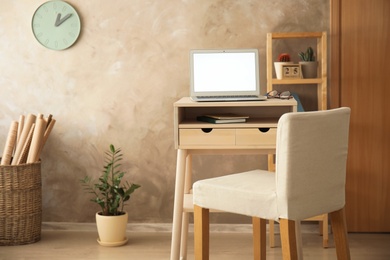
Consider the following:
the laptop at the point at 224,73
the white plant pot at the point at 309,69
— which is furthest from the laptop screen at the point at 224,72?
the white plant pot at the point at 309,69

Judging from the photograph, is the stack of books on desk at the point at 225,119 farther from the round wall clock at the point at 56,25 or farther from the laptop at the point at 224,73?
the round wall clock at the point at 56,25

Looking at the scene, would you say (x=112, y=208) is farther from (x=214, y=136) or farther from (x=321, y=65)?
(x=321, y=65)

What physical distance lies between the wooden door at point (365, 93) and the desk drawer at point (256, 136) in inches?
40.2

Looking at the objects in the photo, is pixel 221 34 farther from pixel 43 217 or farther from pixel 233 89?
pixel 43 217

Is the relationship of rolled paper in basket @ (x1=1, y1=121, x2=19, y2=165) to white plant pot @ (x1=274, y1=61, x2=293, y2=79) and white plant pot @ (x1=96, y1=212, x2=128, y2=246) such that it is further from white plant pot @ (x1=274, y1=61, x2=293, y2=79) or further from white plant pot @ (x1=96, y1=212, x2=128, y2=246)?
white plant pot @ (x1=274, y1=61, x2=293, y2=79)

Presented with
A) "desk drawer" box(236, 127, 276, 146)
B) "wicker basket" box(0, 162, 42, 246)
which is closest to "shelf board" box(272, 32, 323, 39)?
"desk drawer" box(236, 127, 276, 146)

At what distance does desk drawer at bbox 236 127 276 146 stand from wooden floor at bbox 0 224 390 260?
804 mm

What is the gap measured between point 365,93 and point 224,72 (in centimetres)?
106

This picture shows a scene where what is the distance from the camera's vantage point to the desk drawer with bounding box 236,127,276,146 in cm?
347

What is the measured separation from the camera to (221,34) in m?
4.41

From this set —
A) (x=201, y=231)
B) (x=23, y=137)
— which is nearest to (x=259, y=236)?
(x=201, y=231)

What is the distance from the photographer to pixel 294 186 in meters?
2.90

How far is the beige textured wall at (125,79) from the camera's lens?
440 cm

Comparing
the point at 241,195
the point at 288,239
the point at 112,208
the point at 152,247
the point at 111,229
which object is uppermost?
the point at 241,195
